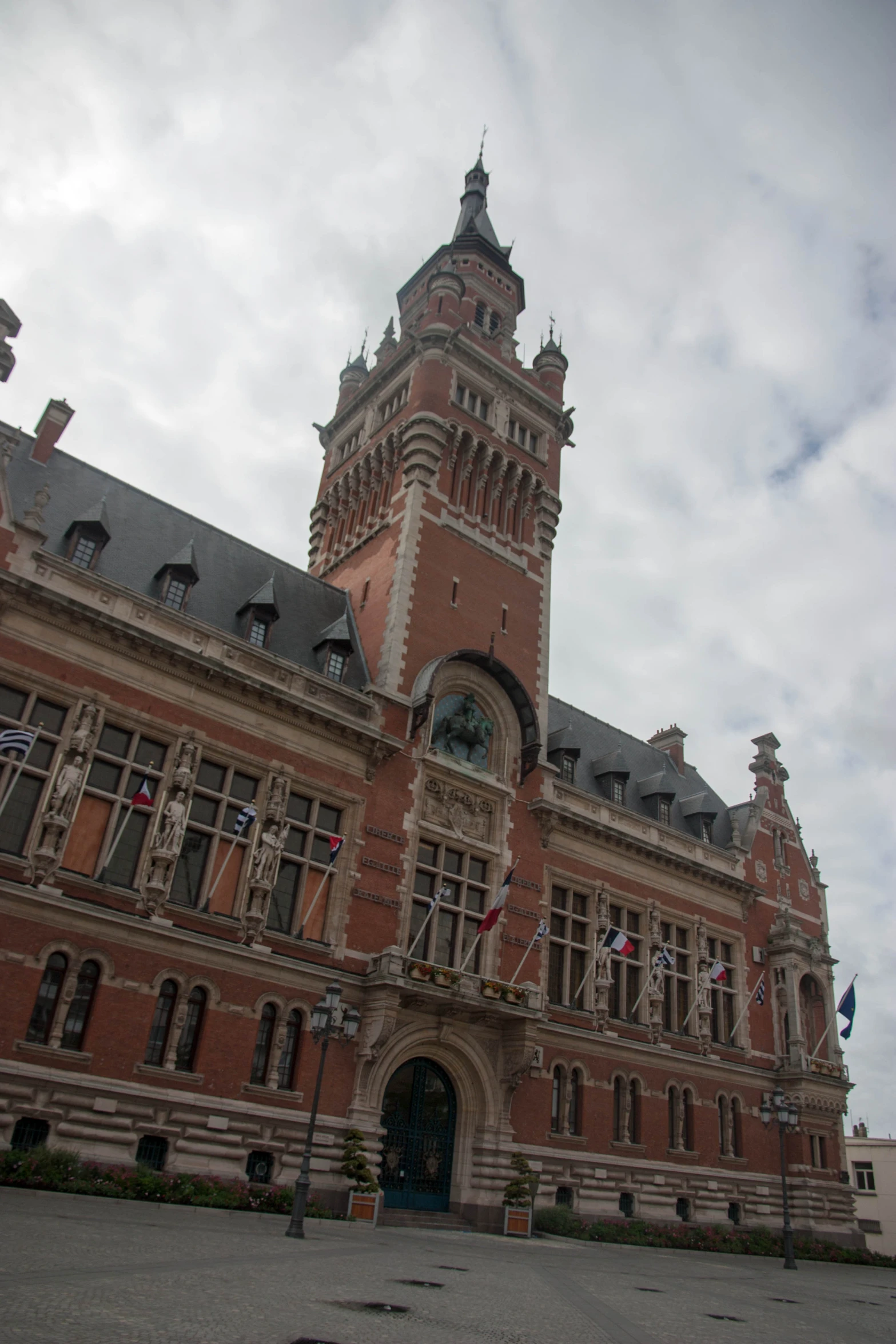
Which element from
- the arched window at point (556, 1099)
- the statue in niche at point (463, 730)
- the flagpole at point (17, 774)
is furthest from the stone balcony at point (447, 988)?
the flagpole at point (17, 774)

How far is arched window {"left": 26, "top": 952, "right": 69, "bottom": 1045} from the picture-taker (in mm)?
22844

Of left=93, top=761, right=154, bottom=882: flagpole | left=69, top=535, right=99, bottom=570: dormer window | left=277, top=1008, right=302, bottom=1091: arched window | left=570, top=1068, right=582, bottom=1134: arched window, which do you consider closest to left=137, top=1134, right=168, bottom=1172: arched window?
left=277, top=1008, right=302, bottom=1091: arched window

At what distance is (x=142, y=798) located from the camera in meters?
24.9

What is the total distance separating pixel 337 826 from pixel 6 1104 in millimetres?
11875

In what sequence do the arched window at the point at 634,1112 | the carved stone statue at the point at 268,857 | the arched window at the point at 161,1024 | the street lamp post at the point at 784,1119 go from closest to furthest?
the arched window at the point at 161,1024 → the carved stone statue at the point at 268,857 → the street lamp post at the point at 784,1119 → the arched window at the point at 634,1112

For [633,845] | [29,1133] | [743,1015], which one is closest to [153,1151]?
[29,1133]

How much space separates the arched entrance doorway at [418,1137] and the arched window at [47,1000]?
34.2 ft

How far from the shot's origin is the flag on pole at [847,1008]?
37875 mm

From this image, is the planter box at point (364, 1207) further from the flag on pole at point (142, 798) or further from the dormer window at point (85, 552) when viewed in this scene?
the dormer window at point (85, 552)

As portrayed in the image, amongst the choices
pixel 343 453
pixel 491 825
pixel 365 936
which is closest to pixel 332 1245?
pixel 365 936

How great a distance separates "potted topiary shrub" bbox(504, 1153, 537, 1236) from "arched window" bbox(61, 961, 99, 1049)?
13.7m

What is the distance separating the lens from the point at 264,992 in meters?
26.5

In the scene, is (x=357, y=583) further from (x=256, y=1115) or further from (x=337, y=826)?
(x=256, y=1115)

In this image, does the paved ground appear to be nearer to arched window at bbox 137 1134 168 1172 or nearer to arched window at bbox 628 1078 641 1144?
arched window at bbox 137 1134 168 1172
